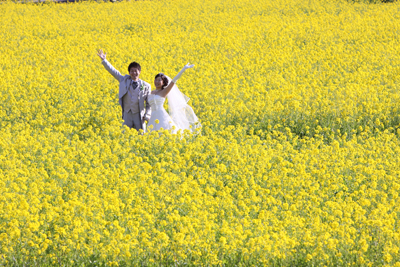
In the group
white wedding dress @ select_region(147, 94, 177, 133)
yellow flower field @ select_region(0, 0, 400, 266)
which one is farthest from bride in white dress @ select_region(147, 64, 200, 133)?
yellow flower field @ select_region(0, 0, 400, 266)

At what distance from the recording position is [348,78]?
1102cm

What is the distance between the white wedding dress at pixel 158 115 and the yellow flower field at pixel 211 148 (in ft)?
1.96

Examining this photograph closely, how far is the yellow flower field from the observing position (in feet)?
14.4

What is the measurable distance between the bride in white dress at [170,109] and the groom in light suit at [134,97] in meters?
0.11

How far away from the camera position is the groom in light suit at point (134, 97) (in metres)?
7.54

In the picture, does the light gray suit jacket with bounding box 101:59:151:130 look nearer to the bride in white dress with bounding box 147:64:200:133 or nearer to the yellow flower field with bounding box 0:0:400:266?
the bride in white dress with bounding box 147:64:200:133

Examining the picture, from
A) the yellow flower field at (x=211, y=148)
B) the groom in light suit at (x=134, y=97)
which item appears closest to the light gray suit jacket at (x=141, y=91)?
the groom in light suit at (x=134, y=97)

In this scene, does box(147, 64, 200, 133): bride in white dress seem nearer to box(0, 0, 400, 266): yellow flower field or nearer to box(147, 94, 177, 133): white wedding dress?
box(147, 94, 177, 133): white wedding dress

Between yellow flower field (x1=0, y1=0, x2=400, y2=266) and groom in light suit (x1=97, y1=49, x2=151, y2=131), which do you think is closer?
yellow flower field (x1=0, y1=0, x2=400, y2=266)

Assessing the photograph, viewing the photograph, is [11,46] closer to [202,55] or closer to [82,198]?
[202,55]

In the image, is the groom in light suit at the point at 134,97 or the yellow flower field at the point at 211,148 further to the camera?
the groom in light suit at the point at 134,97

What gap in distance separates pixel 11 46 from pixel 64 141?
8106 millimetres

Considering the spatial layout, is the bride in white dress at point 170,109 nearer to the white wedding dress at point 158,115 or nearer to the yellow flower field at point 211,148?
the white wedding dress at point 158,115

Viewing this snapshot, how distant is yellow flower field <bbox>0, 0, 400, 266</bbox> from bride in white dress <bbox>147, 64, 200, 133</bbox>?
36cm
